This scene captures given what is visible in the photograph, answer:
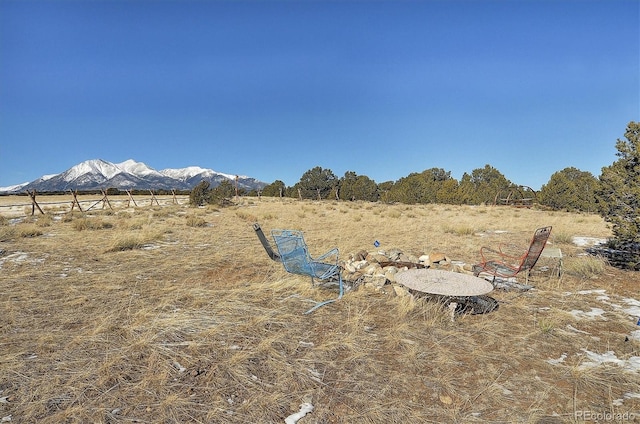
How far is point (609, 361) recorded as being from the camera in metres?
3.36

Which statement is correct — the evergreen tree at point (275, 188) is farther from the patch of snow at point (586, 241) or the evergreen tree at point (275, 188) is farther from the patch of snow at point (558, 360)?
the patch of snow at point (558, 360)

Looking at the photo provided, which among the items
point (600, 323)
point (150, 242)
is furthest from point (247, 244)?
point (600, 323)

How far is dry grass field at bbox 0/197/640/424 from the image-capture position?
2623mm

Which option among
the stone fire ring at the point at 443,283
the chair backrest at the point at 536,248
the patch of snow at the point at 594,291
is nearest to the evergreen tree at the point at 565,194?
the patch of snow at the point at 594,291

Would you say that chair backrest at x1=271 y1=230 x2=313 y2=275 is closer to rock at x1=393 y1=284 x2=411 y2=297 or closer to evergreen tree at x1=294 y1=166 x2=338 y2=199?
rock at x1=393 y1=284 x2=411 y2=297

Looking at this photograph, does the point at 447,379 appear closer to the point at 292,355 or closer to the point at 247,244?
the point at 292,355

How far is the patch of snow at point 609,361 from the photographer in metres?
Answer: 3.24

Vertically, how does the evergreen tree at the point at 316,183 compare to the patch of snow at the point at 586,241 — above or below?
above

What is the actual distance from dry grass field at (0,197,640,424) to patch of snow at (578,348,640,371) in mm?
22

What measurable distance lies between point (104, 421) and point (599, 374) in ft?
14.6

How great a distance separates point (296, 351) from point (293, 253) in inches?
84.3

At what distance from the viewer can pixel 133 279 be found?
20.2 ft

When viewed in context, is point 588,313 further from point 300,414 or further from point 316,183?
point 316,183

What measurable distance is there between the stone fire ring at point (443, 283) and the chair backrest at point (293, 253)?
5.09 feet
